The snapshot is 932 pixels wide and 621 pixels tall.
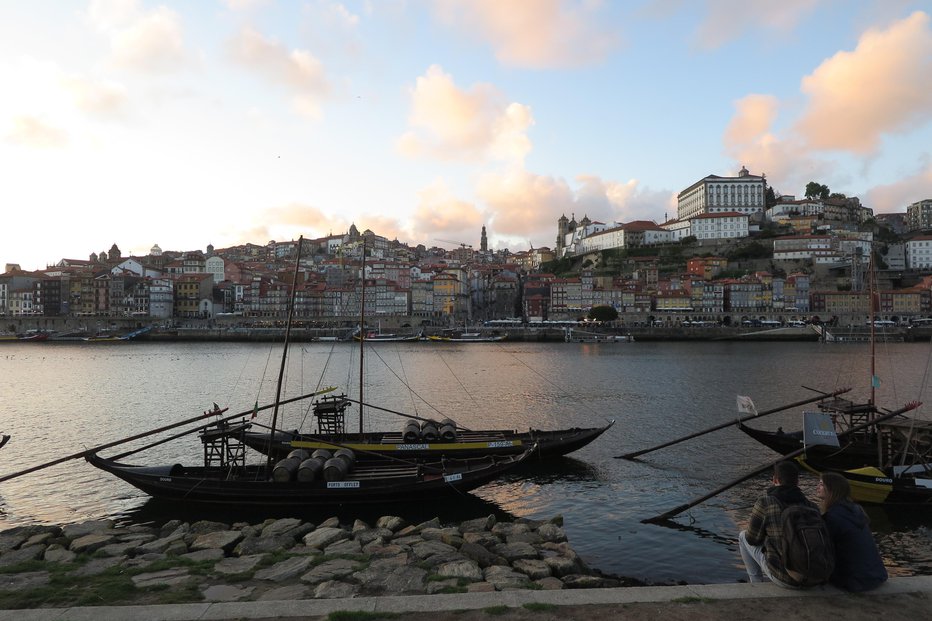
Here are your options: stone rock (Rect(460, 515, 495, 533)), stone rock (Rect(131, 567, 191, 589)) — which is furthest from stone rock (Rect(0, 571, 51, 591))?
stone rock (Rect(460, 515, 495, 533))

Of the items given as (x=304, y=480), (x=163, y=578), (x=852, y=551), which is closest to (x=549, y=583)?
(x=852, y=551)

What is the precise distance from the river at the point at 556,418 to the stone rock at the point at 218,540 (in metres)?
2.60

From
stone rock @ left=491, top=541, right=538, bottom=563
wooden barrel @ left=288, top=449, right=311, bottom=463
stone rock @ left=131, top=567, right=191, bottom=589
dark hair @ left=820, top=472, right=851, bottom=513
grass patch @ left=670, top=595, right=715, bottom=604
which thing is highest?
dark hair @ left=820, top=472, right=851, bottom=513

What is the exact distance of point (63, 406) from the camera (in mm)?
31828

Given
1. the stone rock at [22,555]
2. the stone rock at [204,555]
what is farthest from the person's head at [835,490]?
the stone rock at [22,555]

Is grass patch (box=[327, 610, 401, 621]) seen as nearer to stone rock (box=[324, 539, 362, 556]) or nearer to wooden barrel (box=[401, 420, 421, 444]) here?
stone rock (box=[324, 539, 362, 556])

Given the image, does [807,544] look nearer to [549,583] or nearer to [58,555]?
[549,583]

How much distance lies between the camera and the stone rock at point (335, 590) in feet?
23.9

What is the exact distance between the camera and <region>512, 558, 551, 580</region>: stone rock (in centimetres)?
859

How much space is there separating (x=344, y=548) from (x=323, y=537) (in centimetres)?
79

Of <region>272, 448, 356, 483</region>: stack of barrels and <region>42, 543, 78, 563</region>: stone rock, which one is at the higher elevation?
<region>272, 448, 356, 483</region>: stack of barrels

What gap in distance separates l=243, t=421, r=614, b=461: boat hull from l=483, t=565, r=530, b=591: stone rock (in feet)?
24.6

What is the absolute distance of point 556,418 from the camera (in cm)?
2700

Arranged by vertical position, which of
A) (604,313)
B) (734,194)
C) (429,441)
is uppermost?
(734,194)
